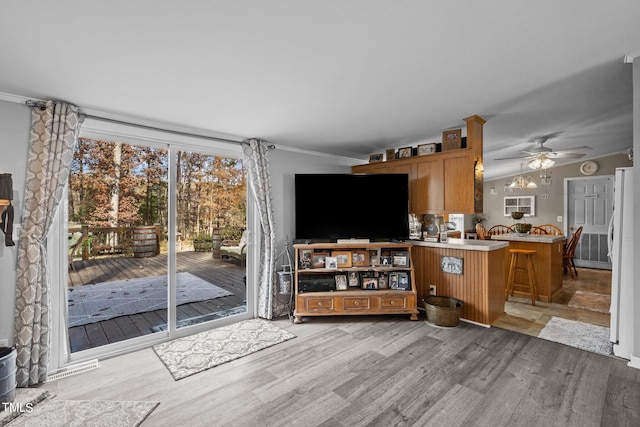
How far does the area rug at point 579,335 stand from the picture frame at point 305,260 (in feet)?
8.68

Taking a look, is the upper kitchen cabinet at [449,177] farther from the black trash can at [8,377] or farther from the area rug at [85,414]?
the black trash can at [8,377]

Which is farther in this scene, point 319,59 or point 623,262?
point 623,262

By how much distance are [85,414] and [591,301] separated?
595 centimetres

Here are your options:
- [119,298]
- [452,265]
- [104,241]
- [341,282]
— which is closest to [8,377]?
[104,241]

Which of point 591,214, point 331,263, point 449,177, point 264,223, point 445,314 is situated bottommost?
point 445,314

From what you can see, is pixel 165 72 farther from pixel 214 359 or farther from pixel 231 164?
pixel 214 359

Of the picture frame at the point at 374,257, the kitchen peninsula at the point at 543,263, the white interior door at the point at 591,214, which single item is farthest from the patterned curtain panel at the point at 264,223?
the white interior door at the point at 591,214

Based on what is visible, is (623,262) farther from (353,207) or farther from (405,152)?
(353,207)

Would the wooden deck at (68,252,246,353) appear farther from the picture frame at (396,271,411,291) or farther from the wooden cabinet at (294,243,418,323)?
the picture frame at (396,271,411,291)

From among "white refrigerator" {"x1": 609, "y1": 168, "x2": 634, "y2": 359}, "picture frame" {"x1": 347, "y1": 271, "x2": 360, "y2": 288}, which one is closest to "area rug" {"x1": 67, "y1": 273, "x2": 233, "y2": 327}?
"picture frame" {"x1": 347, "y1": 271, "x2": 360, "y2": 288}

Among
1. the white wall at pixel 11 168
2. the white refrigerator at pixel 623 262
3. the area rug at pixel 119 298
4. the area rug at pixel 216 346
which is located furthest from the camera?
the area rug at pixel 119 298

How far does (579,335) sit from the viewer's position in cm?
303

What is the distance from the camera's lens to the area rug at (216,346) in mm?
2571

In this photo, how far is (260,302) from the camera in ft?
12.2
